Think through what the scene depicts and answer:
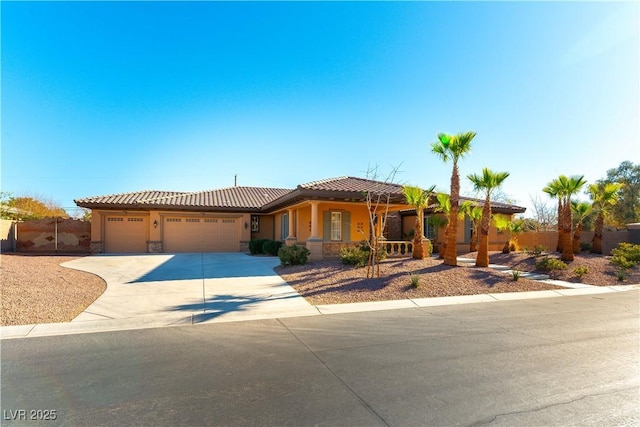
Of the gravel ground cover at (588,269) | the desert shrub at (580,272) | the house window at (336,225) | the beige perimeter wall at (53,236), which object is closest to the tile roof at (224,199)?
the beige perimeter wall at (53,236)

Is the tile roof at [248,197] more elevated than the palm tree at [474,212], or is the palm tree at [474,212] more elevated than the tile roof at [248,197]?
the tile roof at [248,197]

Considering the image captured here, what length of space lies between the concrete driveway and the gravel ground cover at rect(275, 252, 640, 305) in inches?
28.6

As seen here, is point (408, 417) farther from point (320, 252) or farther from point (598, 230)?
point (598, 230)

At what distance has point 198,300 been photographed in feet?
30.1

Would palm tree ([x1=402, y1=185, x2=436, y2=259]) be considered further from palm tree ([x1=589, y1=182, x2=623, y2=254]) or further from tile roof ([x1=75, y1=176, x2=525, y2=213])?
palm tree ([x1=589, y1=182, x2=623, y2=254])

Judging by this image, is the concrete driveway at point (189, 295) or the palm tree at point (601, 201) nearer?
the concrete driveway at point (189, 295)

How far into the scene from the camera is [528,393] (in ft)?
Answer: 13.4

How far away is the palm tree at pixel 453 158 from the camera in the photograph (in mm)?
14258

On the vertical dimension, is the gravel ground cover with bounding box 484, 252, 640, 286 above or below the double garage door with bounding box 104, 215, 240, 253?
below

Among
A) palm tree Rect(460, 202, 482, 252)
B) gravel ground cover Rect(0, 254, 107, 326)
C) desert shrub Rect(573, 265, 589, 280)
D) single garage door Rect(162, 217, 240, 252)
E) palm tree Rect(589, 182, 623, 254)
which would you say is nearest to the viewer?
gravel ground cover Rect(0, 254, 107, 326)

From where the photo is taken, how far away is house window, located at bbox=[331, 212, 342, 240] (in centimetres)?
1943

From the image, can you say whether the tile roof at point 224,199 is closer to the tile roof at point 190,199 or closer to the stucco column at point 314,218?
the tile roof at point 190,199

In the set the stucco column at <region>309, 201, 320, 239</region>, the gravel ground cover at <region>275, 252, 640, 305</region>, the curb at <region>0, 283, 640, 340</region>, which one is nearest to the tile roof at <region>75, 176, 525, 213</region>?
the stucco column at <region>309, 201, 320, 239</region>

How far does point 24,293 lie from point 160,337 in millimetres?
5022
